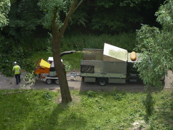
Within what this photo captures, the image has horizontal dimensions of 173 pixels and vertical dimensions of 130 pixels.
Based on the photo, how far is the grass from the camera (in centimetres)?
1068

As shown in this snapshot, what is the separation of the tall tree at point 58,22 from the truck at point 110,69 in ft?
8.13

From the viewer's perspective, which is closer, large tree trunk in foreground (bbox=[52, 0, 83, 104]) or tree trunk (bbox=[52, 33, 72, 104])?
large tree trunk in foreground (bbox=[52, 0, 83, 104])

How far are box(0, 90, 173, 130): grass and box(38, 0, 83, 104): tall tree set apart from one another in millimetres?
1107

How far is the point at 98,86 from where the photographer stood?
49.7 feet

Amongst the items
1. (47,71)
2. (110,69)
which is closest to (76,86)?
(47,71)

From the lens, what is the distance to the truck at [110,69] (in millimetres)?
14578

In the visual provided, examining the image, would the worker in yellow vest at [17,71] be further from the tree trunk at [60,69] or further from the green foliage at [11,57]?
the tree trunk at [60,69]

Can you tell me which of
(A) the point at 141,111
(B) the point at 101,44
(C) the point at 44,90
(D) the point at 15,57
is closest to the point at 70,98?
(C) the point at 44,90

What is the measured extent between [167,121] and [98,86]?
5.68 meters

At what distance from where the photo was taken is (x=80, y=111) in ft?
39.8

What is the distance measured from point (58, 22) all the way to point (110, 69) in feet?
16.5

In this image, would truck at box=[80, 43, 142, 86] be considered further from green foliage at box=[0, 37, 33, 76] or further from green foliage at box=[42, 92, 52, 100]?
green foliage at box=[0, 37, 33, 76]

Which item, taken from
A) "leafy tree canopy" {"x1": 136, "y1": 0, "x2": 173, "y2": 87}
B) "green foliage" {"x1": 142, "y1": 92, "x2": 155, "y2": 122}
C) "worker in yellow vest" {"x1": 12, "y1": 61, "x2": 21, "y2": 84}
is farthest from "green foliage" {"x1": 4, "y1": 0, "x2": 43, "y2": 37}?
"green foliage" {"x1": 142, "y1": 92, "x2": 155, "y2": 122}

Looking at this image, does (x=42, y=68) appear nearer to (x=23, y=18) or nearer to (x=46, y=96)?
(x=46, y=96)
